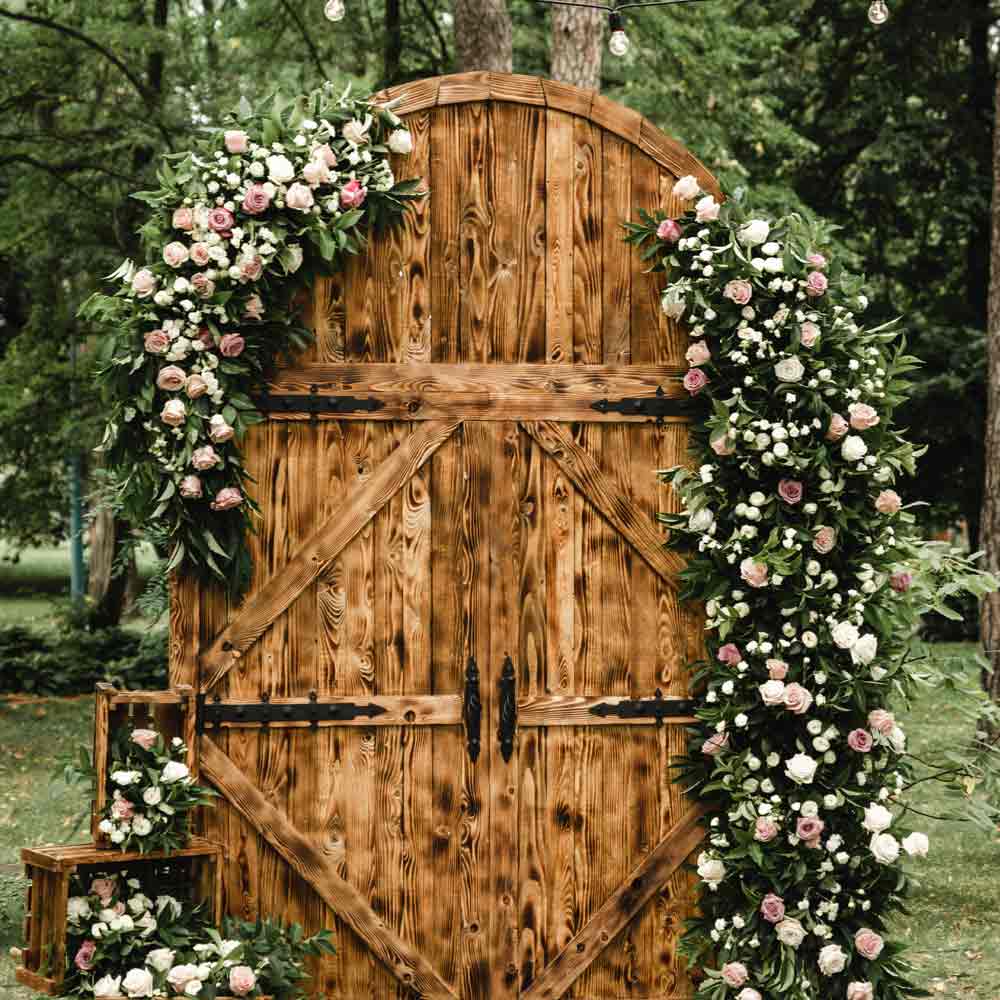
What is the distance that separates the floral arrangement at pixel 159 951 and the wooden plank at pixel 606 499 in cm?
190

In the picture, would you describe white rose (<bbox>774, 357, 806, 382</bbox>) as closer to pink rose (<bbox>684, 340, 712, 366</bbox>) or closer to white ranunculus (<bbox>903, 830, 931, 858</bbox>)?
pink rose (<bbox>684, 340, 712, 366</bbox>)

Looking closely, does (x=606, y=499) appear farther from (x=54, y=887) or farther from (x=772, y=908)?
(x=54, y=887)

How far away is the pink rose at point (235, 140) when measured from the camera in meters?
5.01

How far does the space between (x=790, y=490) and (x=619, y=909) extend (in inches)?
65.7

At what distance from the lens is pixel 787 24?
57.6 feet

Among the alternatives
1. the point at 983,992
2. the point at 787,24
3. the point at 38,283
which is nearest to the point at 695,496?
the point at 983,992

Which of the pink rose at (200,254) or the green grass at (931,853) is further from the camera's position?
the green grass at (931,853)

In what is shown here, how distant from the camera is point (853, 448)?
507 centimetres

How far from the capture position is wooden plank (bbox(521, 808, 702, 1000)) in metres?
5.31

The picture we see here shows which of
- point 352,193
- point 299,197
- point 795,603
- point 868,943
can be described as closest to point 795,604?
point 795,603

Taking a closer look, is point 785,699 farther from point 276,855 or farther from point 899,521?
point 276,855

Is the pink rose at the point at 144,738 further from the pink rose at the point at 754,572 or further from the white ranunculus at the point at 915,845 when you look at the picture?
the white ranunculus at the point at 915,845

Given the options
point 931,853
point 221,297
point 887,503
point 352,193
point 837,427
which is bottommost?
point 931,853

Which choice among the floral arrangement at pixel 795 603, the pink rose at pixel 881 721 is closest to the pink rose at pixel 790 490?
the floral arrangement at pixel 795 603
